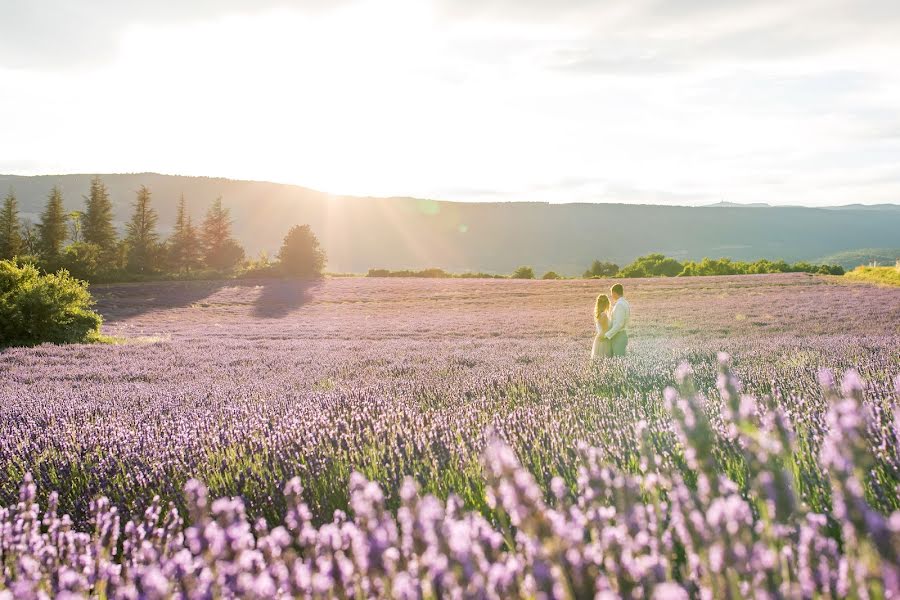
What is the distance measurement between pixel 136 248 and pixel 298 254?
14800 mm

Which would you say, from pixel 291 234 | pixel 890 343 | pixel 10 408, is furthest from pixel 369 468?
pixel 291 234

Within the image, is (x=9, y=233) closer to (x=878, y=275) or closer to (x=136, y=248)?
(x=136, y=248)

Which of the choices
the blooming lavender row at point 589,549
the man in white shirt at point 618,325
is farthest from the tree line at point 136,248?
the blooming lavender row at point 589,549

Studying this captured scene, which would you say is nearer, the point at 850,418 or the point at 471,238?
the point at 850,418

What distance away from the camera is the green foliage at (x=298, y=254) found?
46.2 metres

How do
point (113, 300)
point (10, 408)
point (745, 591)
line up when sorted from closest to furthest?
point (745, 591) → point (10, 408) → point (113, 300)

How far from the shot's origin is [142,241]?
50.9 metres

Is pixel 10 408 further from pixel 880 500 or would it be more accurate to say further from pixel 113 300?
pixel 113 300

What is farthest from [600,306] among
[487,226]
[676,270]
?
[487,226]

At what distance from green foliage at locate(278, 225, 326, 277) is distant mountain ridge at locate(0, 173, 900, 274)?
256 feet

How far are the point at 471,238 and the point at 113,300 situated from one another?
114052 mm

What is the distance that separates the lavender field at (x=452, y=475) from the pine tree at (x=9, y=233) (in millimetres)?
41441

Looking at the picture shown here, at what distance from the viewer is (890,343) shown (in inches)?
Answer: 339

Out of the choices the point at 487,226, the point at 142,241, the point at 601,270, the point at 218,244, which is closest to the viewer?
the point at 142,241
